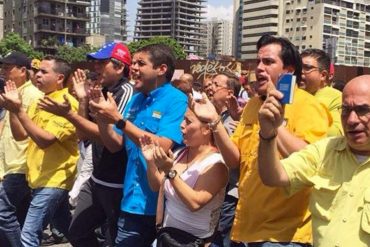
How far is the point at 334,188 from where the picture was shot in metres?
2.54

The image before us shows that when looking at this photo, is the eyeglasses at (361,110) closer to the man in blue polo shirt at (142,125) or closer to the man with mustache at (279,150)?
the man with mustache at (279,150)

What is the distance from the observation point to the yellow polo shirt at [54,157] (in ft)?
15.6

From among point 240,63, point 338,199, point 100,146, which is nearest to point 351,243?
point 338,199

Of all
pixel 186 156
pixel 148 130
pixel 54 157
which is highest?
pixel 148 130

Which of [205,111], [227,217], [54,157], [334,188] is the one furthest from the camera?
[54,157]

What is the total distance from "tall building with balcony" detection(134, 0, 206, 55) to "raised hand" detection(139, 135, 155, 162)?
172 metres

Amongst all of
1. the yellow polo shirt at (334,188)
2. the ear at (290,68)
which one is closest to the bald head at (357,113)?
the yellow polo shirt at (334,188)

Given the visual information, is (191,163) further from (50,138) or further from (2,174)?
(2,174)

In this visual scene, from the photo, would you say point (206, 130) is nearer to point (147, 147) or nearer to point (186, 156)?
point (186, 156)

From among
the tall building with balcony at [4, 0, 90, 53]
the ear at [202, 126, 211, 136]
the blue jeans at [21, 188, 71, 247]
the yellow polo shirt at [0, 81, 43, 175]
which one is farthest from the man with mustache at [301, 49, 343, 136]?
the tall building with balcony at [4, 0, 90, 53]

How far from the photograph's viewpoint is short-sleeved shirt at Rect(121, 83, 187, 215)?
12.6 ft

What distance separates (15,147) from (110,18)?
527 feet

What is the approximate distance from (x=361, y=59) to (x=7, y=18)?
306 feet

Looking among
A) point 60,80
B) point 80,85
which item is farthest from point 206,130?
point 60,80
